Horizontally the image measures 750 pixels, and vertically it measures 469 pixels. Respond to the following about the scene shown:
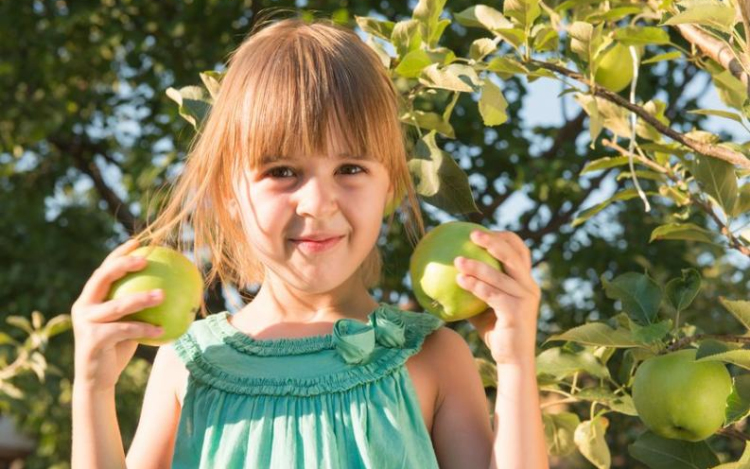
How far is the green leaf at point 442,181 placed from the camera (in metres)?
1.27

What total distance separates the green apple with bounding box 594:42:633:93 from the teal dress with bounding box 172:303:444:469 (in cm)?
45

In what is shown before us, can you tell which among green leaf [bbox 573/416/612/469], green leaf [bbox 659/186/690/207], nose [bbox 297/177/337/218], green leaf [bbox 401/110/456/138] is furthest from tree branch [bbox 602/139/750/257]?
nose [bbox 297/177/337/218]

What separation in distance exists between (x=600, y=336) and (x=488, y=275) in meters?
0.17

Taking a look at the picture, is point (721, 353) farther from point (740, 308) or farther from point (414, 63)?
point (414, 63)

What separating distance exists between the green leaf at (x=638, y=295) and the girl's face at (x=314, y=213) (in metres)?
0.31

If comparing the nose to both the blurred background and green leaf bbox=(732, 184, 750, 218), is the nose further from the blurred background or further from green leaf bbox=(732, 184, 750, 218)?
the blurred background

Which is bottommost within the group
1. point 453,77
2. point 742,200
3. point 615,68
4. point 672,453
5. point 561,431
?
point 561,431

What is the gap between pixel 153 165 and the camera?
11.2ft

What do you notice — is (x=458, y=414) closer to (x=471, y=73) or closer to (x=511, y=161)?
(x=471, y=73)

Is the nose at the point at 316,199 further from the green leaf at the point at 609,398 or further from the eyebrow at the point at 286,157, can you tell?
the green leaf at the point at 609,398

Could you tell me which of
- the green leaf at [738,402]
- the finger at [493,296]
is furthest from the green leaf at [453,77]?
the green leaf at [738,402]

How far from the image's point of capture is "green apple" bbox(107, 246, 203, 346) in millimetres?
1162

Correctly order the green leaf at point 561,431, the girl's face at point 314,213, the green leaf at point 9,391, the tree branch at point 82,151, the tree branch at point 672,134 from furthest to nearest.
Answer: the tree branch at point 82,151 → the green leaf at point 9,391 → the green leaf at point 561,431 → the tree branch at point 672,134 → the girl's face at point 314,213

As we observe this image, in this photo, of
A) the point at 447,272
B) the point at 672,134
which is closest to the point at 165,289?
the point at 447,272
